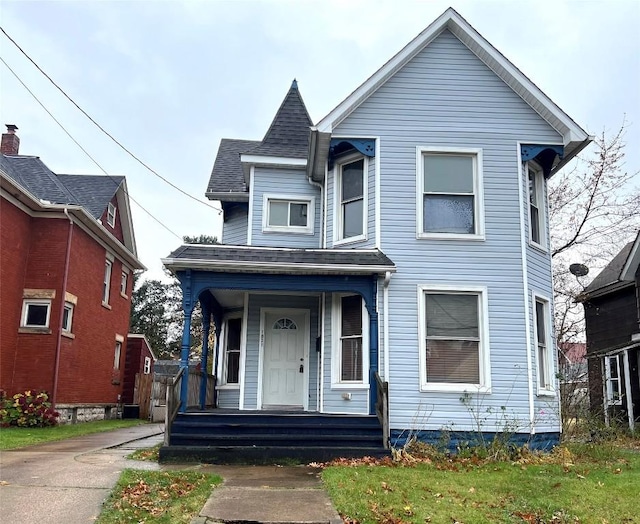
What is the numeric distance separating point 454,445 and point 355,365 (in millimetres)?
2137

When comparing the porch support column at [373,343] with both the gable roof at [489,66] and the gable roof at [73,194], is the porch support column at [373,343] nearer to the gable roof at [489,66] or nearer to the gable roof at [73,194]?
the gable roof at [489,66]

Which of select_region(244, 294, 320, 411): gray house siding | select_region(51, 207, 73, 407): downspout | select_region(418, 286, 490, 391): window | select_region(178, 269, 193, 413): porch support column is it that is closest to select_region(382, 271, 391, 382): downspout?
select_region(418, 286, 490, 391): window

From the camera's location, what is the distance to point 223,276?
10188mm

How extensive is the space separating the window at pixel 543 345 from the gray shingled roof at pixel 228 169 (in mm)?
7127

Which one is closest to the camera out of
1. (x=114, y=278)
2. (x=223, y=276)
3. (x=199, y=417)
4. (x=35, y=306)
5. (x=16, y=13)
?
(x=199, y=417)

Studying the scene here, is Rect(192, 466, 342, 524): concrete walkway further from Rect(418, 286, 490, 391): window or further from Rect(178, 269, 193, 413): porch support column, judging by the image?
Rect(418, 286, 490, 391): window

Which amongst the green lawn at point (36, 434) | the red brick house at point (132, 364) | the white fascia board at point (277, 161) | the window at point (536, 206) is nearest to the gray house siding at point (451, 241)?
the window at point (536, 206)

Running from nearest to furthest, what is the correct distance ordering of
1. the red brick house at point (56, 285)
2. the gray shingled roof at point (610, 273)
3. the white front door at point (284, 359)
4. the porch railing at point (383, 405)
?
the porch railing at point (383, 405) < the white front door at point (284, 359) < the red brick house at point (56, 285) < the gray shingled roof at point (610, 273)

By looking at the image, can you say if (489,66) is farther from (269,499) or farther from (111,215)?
(111,215)

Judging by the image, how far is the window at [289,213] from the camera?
43.4 feet

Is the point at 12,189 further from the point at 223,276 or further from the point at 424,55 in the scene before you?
the point at 424,55

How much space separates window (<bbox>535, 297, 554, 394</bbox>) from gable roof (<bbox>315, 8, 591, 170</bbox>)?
10.1 feet

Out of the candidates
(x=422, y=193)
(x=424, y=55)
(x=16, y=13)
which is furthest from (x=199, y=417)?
(x=16, y=13)

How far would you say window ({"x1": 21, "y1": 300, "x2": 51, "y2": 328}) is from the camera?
16.7 m
